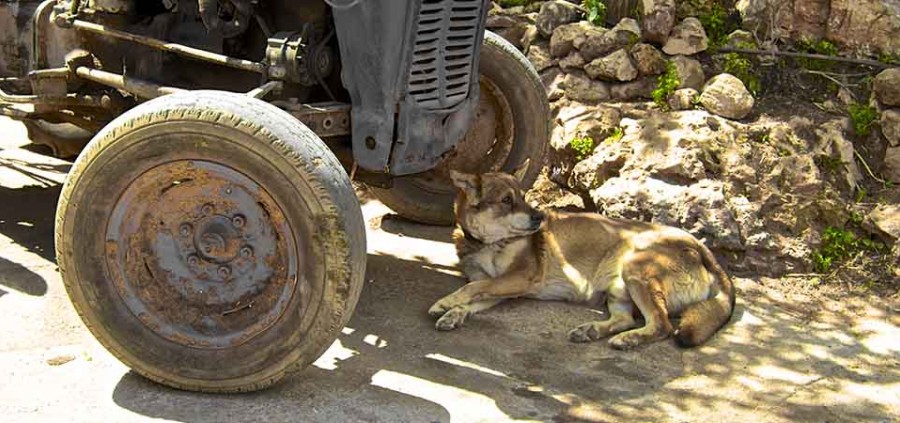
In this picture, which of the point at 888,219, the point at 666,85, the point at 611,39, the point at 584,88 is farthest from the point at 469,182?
the point at 888,219

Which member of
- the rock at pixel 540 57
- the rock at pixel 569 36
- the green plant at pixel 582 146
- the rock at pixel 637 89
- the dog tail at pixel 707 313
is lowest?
the dog tail at pixel 707 313

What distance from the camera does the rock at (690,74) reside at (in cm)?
719

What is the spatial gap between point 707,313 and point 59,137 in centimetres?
463

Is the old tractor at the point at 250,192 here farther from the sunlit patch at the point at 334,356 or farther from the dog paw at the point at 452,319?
the dog paw at the point at 452,319

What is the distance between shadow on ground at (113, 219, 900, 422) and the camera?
4.42m

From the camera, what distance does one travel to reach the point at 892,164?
6688 millimetres

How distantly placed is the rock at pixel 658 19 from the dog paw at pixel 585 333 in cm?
279

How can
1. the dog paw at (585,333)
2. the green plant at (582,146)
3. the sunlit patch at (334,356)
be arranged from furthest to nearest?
the green plant at (582,146)
the dog paw at (585,333)
the sunlit patch at (334,356)

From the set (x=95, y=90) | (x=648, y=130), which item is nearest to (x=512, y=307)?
(x=648, y=130)

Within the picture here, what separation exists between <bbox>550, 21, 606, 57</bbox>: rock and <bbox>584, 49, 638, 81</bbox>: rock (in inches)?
9.3

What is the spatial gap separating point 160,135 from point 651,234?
287 cm

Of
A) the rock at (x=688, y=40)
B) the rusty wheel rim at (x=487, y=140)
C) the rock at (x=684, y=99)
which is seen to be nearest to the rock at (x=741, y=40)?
the rock at (x=688, y=40)

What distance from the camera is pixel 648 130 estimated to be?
22.5 ft

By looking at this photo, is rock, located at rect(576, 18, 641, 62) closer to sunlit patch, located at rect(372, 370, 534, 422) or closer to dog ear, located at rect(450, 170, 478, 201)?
dog ear, located at rect(450, 170, 478, 201)
